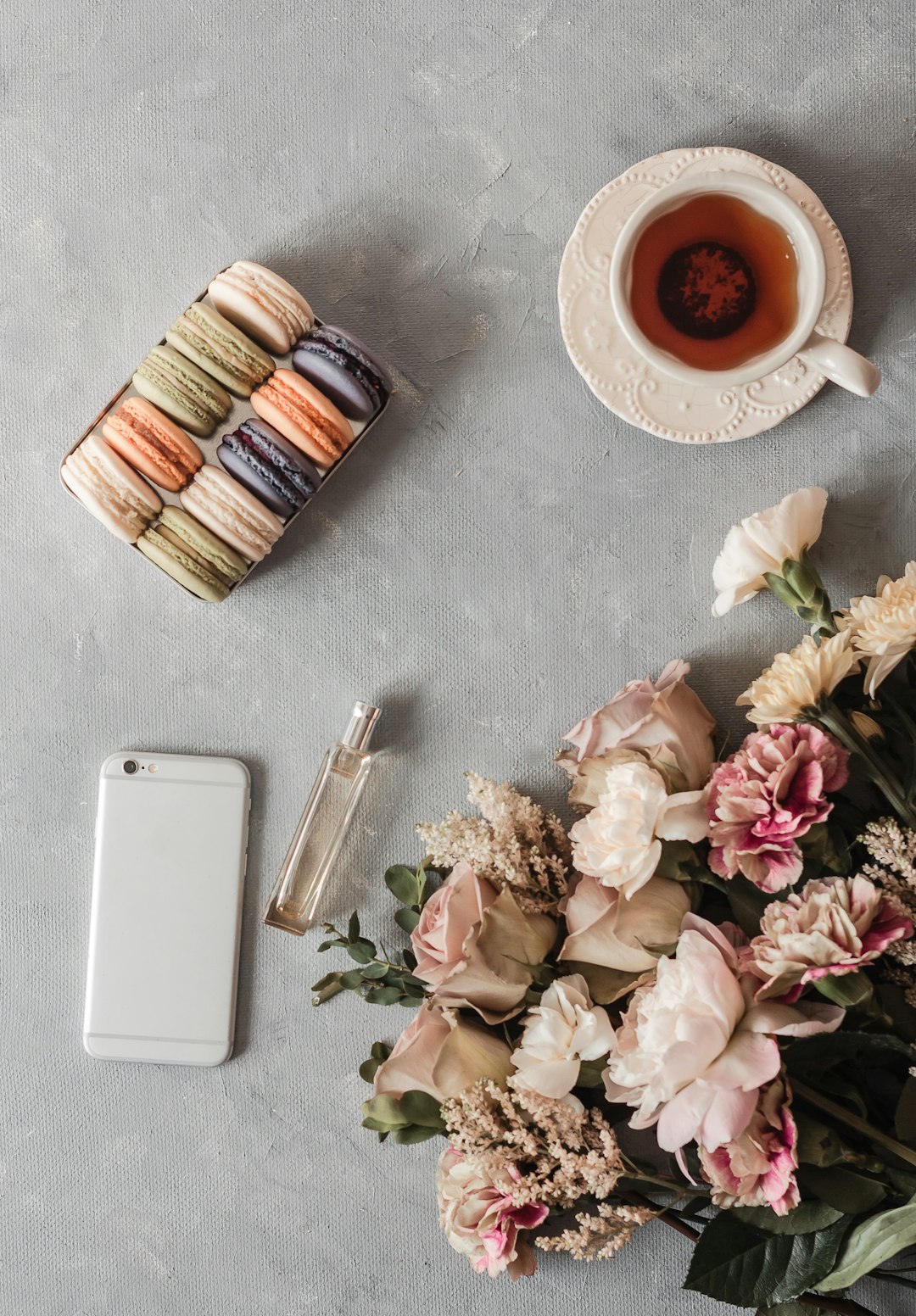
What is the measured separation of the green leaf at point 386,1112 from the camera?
2.26 ft

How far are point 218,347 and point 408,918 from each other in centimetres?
47

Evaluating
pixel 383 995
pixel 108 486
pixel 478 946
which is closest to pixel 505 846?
pixel 478 946

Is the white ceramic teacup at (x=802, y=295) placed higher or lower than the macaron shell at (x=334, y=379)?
higher

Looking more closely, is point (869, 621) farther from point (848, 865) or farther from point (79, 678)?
point (79, 678)

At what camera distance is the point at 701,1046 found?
543 millimetres

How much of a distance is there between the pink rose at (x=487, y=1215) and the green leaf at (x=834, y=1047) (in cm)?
20

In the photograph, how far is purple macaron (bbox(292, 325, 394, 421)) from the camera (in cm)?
74

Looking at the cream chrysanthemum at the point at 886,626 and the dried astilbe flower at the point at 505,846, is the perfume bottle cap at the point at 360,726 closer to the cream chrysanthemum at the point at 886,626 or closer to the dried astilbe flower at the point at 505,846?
the dried astilbe flower at the point at 505,846

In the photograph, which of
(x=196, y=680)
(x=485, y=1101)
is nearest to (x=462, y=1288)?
(x=485, y=1101)

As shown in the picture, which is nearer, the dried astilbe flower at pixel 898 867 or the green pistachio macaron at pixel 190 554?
the dried astilbe flower at pixel 898 867

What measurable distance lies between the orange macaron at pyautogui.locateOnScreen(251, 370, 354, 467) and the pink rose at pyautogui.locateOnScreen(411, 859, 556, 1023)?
13.1 inches

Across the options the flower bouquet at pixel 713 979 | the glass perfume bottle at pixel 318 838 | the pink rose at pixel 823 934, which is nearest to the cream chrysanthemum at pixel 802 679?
the flower bouquet at pixel 713 979

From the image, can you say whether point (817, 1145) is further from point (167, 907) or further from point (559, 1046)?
point (167, 907)

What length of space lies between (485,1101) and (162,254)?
27.9 inches
